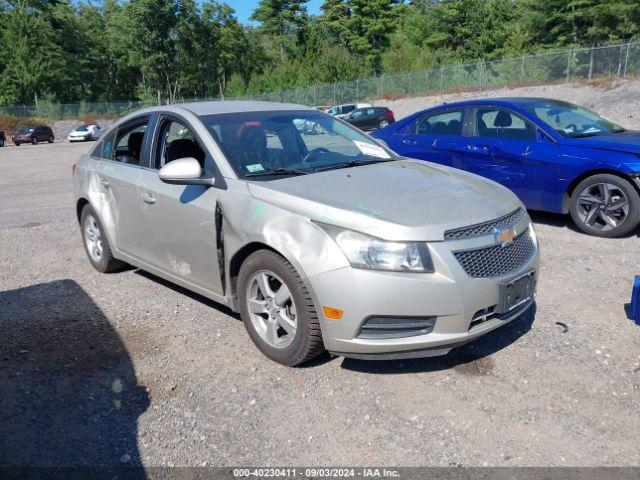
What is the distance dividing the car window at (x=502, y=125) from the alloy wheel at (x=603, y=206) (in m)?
0.96

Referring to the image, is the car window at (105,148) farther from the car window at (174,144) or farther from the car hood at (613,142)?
the car hood at (613,142)

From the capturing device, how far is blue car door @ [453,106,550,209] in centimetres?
682

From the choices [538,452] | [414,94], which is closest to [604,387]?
[538,452]

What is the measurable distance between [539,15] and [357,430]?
50.5 m

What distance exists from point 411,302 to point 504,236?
0.79m

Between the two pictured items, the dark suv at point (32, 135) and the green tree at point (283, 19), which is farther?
the green tree at point (283, 19)

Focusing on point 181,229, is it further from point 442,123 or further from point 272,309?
point 442,123

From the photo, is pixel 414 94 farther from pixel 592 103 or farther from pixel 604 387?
pixel 604 387

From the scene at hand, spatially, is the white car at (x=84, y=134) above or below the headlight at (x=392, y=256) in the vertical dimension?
below

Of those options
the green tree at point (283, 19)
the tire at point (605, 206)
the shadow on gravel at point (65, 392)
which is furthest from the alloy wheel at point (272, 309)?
the green tree at point (283, 19)

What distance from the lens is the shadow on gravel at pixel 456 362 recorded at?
12.0 ft

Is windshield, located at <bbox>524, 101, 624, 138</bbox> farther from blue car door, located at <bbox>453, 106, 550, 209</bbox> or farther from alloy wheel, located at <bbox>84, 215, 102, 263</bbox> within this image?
alloy wheel, located at <bbox>84, 215, 102, 263</bbox>

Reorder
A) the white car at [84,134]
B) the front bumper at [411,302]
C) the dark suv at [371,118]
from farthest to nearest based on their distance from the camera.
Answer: the white car at [84,134], the dark suv at [371,118], the front bumper at [411,302]

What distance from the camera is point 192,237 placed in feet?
13.8
